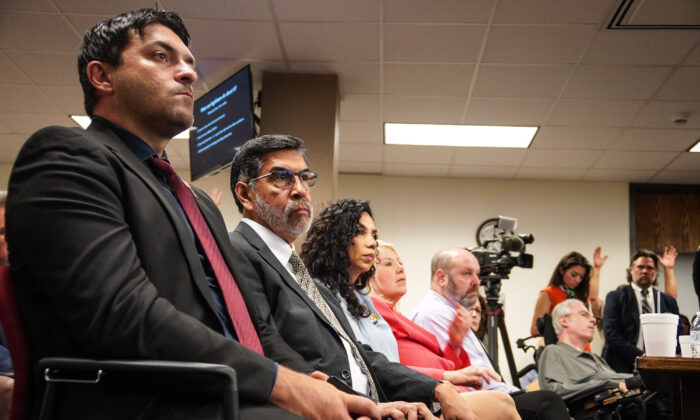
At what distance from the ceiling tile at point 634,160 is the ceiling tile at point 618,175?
148 millimetres

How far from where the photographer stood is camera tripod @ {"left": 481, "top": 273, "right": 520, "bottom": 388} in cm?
339

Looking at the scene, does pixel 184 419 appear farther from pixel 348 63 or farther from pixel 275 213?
pixel 348 63

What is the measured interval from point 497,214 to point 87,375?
611 cm

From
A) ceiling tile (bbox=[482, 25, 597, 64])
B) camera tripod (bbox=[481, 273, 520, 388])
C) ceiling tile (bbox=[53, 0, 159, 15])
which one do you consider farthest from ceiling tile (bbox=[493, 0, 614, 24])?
ceiling tile (bbox=[53, 0, 159, 15])

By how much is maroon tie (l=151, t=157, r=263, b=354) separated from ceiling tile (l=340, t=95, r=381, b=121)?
3.56 metres

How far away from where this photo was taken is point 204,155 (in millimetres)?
4168

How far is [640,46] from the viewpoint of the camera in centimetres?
377

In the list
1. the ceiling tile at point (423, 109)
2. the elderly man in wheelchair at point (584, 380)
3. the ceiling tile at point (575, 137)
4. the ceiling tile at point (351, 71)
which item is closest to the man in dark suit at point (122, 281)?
the elderly man in wheelchair at point (584, 380)

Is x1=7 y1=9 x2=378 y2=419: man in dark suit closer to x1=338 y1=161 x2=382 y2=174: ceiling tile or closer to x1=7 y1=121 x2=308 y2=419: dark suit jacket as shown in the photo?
x1=7 y1=121 x2=308 y2=419: dark suit jacket

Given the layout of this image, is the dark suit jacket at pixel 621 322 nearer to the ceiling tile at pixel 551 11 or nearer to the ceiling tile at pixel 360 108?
the ceiling tile at pixel 551 11

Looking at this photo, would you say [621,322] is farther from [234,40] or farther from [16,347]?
[16,347]

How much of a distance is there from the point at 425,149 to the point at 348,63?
1.85m

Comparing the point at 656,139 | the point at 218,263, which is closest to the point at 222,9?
the point at 218,263

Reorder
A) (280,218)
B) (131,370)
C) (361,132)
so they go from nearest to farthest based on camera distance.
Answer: (131,370) → (280,218) → (361,132)
